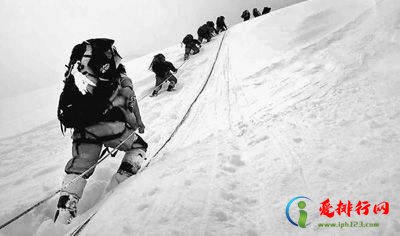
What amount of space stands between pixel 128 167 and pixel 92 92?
3.50ft

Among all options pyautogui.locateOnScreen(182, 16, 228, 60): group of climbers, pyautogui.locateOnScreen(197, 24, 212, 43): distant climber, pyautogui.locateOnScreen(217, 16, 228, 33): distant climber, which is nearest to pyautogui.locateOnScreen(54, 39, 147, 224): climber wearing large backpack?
pyautogui.locateOnScreen(182, 16, 228, 60): group of climbers

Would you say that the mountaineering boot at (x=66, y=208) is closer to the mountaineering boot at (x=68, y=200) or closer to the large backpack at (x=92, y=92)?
the mountaineering boot at (x=68, y=200)

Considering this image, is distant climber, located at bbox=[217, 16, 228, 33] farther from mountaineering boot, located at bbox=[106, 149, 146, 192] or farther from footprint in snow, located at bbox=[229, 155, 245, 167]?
footprint in snow, located at bbox=[229, 155, 245, 167]

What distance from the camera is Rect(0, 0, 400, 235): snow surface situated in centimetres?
239

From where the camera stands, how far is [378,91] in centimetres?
349

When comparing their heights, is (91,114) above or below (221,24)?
below

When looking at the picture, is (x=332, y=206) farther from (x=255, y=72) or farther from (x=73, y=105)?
(x=255, y=72)

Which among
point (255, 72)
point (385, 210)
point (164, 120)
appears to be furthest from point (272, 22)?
point (385, 210)

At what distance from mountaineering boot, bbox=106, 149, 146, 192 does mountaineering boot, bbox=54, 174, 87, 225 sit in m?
0.52

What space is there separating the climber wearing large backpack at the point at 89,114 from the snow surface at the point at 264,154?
0.31m

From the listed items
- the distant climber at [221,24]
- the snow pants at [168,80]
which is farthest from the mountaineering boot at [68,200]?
the distant climber at [221,24]

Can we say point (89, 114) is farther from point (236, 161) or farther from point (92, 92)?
point (236, 161)

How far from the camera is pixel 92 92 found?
3.32 metres

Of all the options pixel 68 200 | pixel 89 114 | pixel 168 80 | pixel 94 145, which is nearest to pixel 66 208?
pixel 68 200
